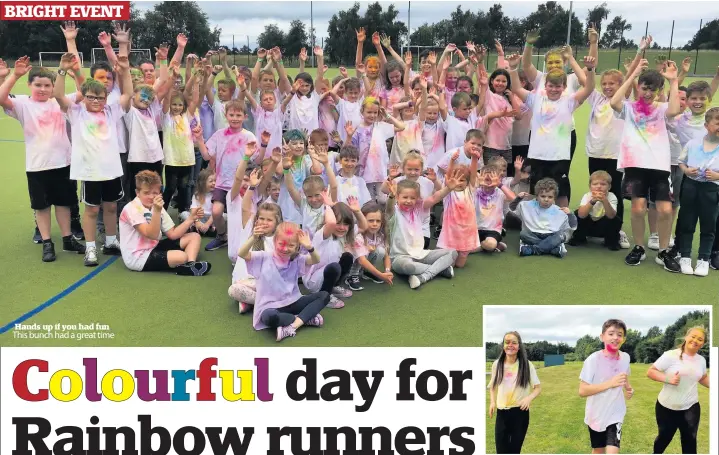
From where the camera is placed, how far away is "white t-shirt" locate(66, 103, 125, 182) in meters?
5.12

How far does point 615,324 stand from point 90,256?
4.24m

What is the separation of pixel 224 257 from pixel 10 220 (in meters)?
2.81

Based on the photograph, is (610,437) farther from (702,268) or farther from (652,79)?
(652,79)

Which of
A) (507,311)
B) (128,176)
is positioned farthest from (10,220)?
(507,311)

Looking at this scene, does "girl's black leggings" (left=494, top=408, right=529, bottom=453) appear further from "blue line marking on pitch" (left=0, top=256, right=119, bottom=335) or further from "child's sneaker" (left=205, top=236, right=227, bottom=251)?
"child's sneaker" (left=205, top=236, right=227, bottom=251)

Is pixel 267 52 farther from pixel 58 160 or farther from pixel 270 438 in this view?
pixel 270 438

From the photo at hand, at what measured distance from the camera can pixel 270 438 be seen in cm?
303

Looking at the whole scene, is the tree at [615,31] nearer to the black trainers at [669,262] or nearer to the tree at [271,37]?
the tree at [271,37]

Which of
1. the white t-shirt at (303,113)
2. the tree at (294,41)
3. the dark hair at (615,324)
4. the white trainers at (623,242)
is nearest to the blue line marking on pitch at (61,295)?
the white t-shirt at (303,113)

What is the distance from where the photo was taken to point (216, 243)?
5.75m

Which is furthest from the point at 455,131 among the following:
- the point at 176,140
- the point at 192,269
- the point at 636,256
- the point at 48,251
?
the point at 48,251

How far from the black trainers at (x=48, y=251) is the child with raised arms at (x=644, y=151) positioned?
203 inches

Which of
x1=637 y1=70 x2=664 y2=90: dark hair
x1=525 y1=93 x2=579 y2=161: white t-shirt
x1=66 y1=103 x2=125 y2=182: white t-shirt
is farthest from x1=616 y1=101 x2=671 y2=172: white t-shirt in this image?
x1=66 y1=103 x2=125 y2=182: white t-shirt

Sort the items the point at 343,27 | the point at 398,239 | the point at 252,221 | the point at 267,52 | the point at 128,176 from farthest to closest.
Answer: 1. the point at 343,27
2. the point at 267,52
3. the point at 128,176
4. the point at 398,239
5. the point at 252,221
